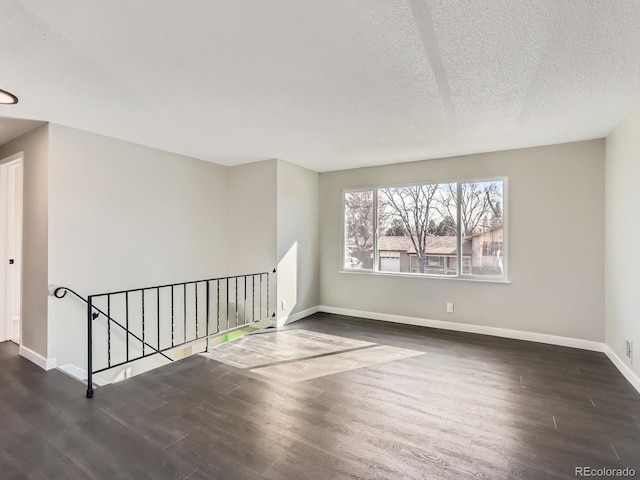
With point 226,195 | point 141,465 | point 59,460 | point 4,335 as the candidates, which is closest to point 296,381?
point 141,465

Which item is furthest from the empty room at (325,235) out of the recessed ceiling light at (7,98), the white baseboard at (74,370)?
the white baseboard at (74,370)

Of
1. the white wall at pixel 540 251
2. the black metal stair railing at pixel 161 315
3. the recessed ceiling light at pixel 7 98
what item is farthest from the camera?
the white wall at pixel 540 251

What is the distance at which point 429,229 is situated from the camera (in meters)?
4.62

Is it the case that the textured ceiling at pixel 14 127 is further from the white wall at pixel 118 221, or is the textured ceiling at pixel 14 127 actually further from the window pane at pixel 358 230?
the window pane at pixel 358 230

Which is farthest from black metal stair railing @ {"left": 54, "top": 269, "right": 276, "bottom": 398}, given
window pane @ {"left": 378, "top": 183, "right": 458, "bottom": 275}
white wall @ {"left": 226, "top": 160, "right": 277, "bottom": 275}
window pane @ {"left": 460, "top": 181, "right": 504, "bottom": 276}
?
window pane @ {"left": 460, "top": 181, "right": 504, "bottom": 276}

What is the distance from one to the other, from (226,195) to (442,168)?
333cm

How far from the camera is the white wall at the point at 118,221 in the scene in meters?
3.18

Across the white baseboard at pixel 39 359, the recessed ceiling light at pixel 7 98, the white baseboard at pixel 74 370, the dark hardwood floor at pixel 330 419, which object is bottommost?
the white baseboard at pixel 74 370

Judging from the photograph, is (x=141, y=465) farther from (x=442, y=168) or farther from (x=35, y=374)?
(x=442, y=168)

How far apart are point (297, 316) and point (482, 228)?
3.00m

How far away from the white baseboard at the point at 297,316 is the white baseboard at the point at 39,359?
2.54m

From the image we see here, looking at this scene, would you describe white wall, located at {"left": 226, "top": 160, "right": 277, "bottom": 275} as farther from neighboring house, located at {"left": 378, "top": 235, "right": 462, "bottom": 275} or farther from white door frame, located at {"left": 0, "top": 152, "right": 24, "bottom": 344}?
white door frame, located at {"left": 0, "top": 152, "right": 24, "bottom": 344}

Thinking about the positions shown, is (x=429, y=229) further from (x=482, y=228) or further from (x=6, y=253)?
(x=6, y=253)

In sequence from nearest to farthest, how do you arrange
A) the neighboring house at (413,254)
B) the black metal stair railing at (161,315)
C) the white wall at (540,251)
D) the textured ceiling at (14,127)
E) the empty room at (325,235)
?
1. the empty room at (325,235)
2. the textured ceiling at (14,127)
3. the black metal stair railing at (161,315)
4. the white wall at (540,251)
5. the neighboring house at (413,254)
